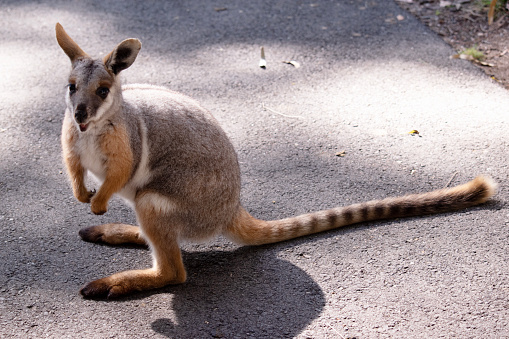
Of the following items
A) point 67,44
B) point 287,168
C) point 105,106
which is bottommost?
point 287,168

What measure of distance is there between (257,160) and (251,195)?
1.35 ft

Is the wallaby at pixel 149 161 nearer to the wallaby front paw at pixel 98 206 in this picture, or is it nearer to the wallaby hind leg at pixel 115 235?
the wallaby front paw at pixel 98 206

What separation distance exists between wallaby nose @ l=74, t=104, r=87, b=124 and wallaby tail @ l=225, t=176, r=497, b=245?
3.24ft

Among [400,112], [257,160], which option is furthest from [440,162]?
[257,160]

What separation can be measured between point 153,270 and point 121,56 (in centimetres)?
108

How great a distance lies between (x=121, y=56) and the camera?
2.76 m

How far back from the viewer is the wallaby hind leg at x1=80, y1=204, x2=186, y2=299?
284cm

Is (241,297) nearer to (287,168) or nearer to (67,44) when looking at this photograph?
(287,168)

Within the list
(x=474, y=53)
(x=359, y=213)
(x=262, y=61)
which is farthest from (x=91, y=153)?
(x=474, y=53)

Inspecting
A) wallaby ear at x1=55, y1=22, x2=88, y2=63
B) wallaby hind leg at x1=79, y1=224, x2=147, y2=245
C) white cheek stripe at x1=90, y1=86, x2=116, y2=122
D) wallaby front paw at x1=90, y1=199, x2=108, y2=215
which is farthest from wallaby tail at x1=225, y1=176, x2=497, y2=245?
wallaby ear at x1=55, y1=22, x2=88, y2=63

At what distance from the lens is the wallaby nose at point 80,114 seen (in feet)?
8.49

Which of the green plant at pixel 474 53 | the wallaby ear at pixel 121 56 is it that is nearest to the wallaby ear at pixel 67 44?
the wallaby ear at pixel 121 56

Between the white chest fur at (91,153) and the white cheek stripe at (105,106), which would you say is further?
the white chest fur at (91,153)

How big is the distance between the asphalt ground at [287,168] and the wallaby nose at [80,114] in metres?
0.90
